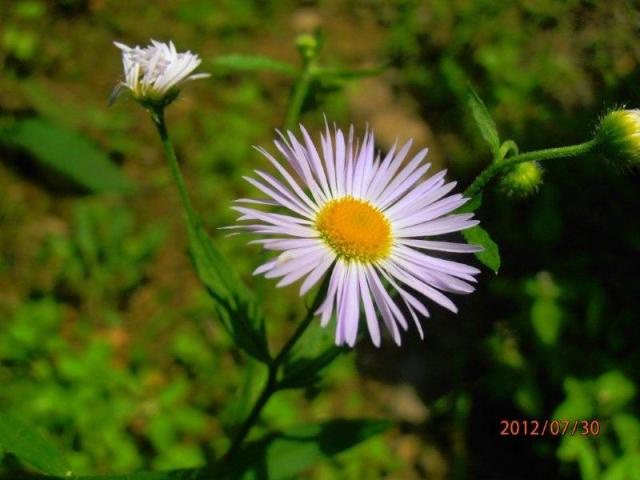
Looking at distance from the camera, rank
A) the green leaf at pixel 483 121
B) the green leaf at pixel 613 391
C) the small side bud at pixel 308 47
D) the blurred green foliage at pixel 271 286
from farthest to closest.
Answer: the blurred green foliage at pixel 271 286 → the green leaf at pixel 613 391 → the small side bud at pixel 308 47 → the green leaf at pixel 483 121

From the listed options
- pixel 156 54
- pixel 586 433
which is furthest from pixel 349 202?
pixel 586 433

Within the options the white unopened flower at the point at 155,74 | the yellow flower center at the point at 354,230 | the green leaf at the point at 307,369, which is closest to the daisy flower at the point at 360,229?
the yellow flower center at the point at 354,230

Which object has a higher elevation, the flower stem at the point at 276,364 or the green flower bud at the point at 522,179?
the green flower bud at the point at 522,179

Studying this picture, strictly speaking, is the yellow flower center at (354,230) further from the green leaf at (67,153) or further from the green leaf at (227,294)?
the green leaf at (67,153)
